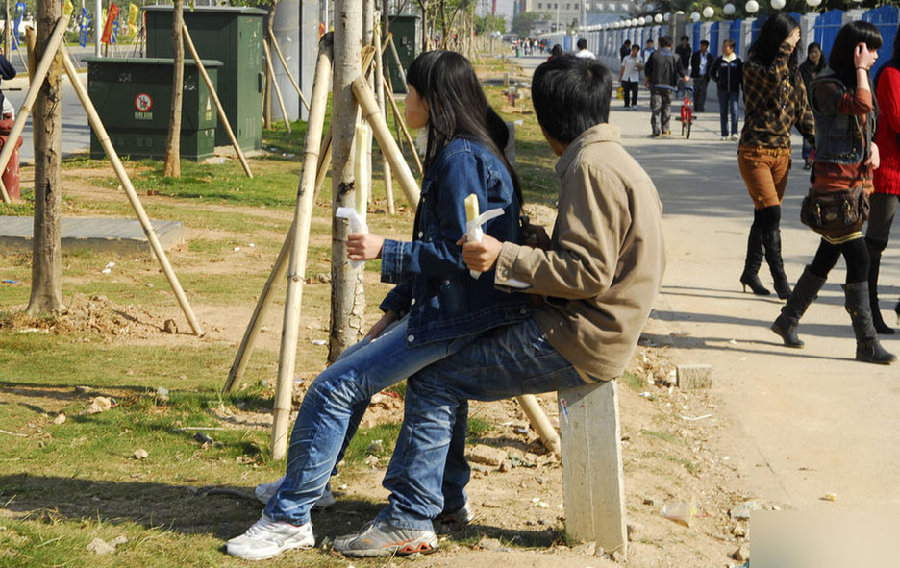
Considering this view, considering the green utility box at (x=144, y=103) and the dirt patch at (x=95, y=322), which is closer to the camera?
the dirt patch at (x=95, y=322)

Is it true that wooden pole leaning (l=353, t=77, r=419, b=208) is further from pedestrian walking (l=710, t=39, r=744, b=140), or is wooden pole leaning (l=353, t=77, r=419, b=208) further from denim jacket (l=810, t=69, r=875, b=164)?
pedestrian walking (l=710, t=39, r=744, b=140)

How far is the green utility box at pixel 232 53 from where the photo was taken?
58.4 feet

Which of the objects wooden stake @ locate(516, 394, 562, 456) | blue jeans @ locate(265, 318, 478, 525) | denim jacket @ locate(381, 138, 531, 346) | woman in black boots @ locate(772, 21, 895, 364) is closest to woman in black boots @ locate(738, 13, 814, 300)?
woman in black boots @ locate(772, 21, 895, 364)

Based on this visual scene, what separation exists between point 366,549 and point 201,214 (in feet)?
28.5

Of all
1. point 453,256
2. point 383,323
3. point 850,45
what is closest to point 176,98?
point 850,45

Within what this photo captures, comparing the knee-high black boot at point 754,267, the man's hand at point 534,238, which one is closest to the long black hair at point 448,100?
the man's hand at point 534,238

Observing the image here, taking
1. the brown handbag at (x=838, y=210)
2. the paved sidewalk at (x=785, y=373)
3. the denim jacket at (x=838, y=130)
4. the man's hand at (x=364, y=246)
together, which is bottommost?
the paved sidewalk at (x=785, y=373)

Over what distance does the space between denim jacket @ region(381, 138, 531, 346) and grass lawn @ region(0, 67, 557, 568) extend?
2.81ft

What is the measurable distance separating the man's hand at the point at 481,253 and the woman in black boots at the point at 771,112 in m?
5.22

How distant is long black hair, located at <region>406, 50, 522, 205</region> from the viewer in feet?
12.8

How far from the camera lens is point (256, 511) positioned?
4.50 metres

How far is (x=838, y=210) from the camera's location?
7.17 metres

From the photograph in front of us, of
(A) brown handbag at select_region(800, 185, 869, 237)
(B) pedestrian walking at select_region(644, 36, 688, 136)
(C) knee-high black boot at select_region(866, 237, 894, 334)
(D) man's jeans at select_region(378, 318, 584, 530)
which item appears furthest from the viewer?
(B) pedestrian walking at select_region(644, 36, 688, 136)

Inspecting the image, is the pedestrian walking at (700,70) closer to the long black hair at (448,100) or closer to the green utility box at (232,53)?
the green utility box at (232,53)
